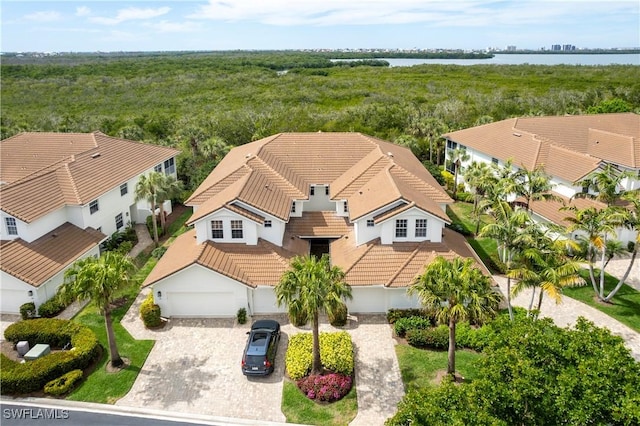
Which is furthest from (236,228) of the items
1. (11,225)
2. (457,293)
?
(457,293)

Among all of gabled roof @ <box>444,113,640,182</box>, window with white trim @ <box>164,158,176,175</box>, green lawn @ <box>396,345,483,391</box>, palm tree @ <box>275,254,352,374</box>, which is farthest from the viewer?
window with white trim @ <box>164,158,176,175</box>

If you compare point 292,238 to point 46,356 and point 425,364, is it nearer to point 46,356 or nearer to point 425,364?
point 425,364

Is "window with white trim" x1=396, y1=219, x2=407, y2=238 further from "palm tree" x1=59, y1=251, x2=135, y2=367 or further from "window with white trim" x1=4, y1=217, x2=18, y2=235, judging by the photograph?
"window with white trim" x1=4, y1=217, x2=18, y2=235

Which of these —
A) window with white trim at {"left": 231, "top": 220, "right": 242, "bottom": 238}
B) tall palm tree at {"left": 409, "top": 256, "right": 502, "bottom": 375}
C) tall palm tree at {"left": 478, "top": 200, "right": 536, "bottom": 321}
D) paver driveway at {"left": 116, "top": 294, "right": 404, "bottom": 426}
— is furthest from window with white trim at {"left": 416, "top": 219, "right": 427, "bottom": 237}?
window with white trim at {"left": 231, "top": 220, "right": 242, "bottom": 238}

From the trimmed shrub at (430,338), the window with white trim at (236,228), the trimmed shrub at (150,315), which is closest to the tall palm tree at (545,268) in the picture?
the trimmed shrub at (430,338)

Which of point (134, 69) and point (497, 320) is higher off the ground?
point (134, 69)

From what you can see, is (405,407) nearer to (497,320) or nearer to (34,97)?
(497,320)

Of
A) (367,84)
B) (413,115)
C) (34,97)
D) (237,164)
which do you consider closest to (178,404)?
(237,164)
